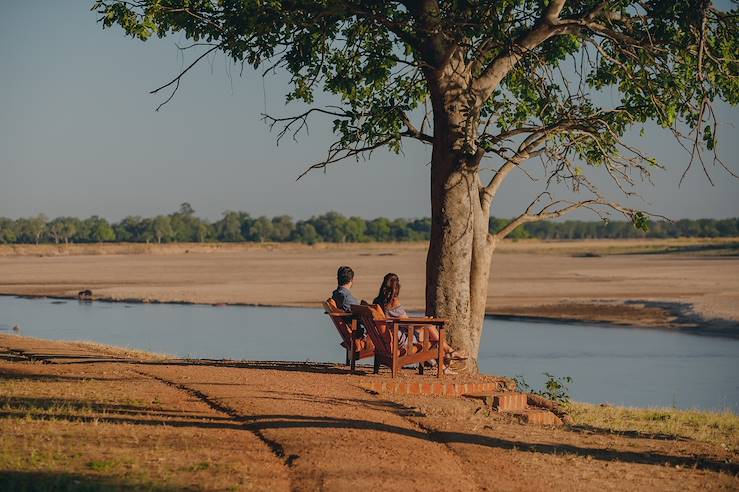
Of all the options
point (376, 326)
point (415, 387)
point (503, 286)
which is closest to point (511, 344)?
point (376, 326)

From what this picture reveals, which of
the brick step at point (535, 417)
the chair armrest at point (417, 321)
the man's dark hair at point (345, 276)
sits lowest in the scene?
the brick step at point (535, 417)

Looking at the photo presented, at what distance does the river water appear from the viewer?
22812 millimetres

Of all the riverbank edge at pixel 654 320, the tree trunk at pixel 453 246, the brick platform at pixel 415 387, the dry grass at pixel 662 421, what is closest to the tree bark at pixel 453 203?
the tree trunk at pixel 453 246

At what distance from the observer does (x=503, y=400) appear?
11898 mm

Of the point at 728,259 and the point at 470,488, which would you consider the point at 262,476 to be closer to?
the point at 470,488

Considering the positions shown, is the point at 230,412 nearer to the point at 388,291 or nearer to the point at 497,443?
the point at 497,443

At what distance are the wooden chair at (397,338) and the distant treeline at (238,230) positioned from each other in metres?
152

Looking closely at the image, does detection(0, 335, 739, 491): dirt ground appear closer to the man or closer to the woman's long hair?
the woman's long hair

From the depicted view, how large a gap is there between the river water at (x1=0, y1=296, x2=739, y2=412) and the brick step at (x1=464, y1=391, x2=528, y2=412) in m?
8.66

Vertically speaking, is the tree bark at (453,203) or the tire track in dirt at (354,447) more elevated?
the tree bark at (453,203)

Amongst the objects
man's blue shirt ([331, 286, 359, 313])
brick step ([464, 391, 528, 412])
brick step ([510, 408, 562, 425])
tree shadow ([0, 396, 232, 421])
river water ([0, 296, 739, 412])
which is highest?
man's blue shirt ([331, 286, 359, 313])

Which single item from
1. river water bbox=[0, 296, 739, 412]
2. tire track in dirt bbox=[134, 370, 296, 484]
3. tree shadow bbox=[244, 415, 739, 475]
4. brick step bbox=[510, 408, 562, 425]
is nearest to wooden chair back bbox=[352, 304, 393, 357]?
brick step bbox=[510, 408, 562, 425]

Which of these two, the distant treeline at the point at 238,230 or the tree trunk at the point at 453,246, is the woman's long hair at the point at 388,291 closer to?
the tree trunk at the point at 453,246

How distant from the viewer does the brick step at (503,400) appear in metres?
11.8
